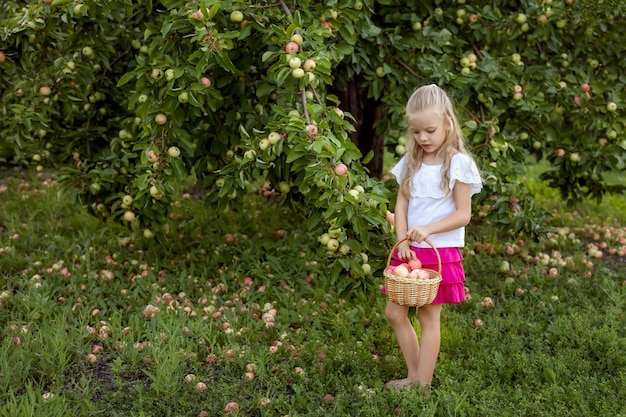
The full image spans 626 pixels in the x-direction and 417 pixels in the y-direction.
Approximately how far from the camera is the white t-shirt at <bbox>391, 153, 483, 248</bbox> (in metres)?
2.70

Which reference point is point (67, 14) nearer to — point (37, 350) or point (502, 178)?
point (37, 350)

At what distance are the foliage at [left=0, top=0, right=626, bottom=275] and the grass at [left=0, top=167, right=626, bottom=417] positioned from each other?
0.43m

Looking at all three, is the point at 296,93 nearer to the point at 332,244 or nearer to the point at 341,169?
the point at 341,169

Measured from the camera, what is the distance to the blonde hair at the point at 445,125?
2.69m

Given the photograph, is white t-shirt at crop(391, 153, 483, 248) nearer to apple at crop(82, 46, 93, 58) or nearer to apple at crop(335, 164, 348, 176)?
apple at crop(335, 164, 348, 176)

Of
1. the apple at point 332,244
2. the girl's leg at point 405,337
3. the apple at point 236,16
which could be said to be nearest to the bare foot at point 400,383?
the girl's leg at point 405,337

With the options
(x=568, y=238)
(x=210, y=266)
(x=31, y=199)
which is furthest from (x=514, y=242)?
(x=31, y=199)

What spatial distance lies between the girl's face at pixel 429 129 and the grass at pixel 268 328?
0.98 m

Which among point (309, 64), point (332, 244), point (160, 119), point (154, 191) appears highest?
point (309, 64)

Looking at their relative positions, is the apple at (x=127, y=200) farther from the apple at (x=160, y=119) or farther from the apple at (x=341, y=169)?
the apple at (x=341, y=169)

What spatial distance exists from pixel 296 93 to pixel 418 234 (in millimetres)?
870

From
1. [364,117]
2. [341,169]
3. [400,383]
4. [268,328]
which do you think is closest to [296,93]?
[341,169]

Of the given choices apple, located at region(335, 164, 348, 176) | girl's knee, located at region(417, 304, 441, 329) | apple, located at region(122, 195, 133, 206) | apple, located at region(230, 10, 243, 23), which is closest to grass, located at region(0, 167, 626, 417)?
girl's knee, located at region(417, 304, 441, 329)

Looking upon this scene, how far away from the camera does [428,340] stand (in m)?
2.87
